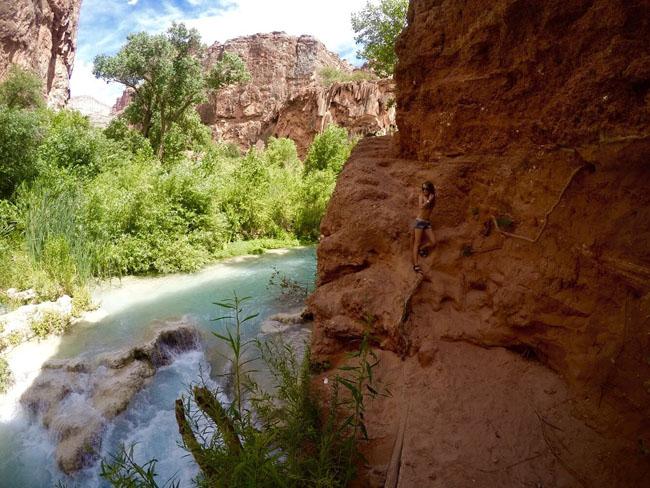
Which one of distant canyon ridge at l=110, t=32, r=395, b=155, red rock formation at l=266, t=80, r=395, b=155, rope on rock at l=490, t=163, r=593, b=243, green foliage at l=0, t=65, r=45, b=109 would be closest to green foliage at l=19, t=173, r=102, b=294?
rope on rock at l=490, t=163, r=593, b=243

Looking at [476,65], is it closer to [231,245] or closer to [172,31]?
[231,245]

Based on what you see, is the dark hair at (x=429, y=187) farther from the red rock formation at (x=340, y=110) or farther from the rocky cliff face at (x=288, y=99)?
the red rock formation at (x=340, y=110)

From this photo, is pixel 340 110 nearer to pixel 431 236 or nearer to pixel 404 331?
pixel 431 236

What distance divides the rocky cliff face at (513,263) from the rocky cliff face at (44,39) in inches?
1405

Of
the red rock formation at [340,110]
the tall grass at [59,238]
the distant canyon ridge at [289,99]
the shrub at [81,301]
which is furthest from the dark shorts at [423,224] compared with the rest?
the red rock formation at [340,110]

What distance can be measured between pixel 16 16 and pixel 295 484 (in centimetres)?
4066

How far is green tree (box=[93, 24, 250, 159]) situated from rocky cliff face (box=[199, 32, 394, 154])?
39.2ft

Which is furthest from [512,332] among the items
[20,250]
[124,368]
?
[20,250]

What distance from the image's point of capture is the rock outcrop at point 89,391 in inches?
205

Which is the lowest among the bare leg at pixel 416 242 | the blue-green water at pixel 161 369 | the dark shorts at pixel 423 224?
the blue-green water at pixel 161 369

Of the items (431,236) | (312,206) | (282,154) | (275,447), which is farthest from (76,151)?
(282,154)

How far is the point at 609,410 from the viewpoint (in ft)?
9.34

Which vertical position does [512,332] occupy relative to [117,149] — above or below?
below

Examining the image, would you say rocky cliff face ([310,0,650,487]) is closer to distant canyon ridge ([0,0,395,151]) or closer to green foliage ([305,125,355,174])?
distant canyon ridge ([0,0,395,151])
